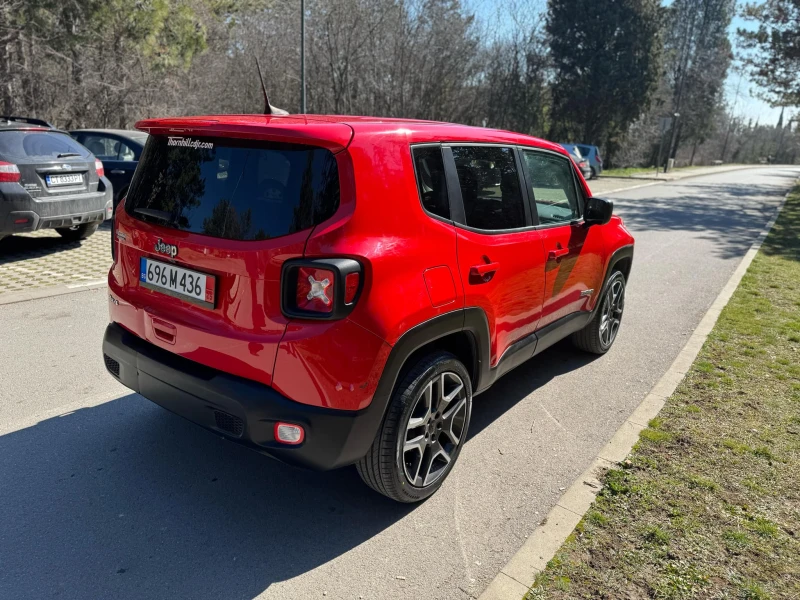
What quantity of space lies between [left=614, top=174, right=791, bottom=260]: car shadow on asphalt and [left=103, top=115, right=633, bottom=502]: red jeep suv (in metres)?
8.92

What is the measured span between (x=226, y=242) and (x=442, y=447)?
152cm

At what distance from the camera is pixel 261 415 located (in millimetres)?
2555

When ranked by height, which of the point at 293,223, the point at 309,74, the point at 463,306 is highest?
the point at 309,74

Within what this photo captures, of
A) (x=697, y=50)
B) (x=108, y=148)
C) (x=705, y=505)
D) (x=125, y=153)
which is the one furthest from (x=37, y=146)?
(x=697, y=50)

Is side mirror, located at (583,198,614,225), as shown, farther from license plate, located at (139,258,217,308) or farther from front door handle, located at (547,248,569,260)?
license plate, located at (139,258,217,308)

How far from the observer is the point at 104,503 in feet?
9.84

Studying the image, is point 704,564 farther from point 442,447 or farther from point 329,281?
point 329,281

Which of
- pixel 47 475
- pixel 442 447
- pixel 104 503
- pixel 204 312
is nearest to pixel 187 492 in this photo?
pixel 104 503

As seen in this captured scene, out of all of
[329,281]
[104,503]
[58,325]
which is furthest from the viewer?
[58,325]

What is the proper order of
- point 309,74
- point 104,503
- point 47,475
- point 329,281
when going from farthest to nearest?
point 309,74
point 47,475
point 104,503
point 329,281

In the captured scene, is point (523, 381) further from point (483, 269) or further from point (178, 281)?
point (178, 281)

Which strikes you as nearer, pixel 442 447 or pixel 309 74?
pixel 442 447

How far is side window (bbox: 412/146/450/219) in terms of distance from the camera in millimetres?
2930

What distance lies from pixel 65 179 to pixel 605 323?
666 centimetres
